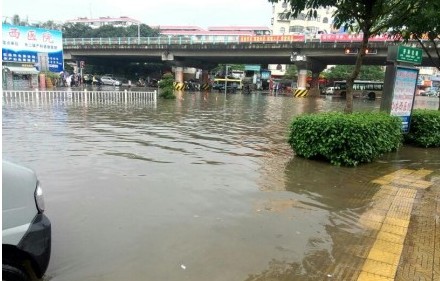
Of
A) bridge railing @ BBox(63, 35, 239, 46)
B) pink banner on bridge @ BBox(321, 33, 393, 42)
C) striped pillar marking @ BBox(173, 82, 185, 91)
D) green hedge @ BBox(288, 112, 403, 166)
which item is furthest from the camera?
striped pillar marking @ BBox(173, 82, 185, 91)

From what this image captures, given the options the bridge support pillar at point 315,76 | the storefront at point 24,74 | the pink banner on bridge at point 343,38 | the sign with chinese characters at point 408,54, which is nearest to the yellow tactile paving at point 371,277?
the sign with chinese characters at point 408,54

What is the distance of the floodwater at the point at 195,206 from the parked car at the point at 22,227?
0.77 metres

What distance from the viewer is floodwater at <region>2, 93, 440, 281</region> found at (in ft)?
12.0

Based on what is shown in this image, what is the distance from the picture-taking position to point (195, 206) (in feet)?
17.0

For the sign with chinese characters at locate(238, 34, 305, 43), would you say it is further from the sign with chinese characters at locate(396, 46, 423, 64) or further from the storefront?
the sign with chinese characters at locate(396, 46, 423, 64)

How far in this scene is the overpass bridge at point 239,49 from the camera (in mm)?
42406

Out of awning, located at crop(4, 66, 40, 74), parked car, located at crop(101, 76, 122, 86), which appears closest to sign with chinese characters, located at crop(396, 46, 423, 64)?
awning, located at crop(4, 66, 40, 74)

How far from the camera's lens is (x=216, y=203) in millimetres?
5355

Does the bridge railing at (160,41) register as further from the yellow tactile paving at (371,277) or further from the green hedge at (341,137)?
the yellow tactile paving at (371,277)

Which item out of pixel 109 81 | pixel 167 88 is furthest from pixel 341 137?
pixel 109 81

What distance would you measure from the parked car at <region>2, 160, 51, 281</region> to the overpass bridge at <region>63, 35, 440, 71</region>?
4188 cm

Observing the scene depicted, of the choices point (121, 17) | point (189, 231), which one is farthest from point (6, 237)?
point (121, 17)

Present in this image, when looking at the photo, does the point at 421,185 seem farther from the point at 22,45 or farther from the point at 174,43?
the point at 174,43

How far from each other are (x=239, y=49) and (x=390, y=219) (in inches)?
1725
